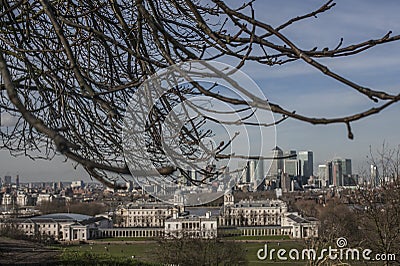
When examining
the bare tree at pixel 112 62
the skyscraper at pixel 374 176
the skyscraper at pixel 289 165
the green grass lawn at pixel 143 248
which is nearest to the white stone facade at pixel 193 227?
the green grass lawn at pixel 143 248

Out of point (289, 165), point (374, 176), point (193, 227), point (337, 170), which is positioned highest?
point (337, 170)

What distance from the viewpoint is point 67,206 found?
112 ft

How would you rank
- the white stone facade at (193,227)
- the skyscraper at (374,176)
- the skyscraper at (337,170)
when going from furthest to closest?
the skyscraper at (337,170) → the white stone facade at (193,227) → the skyscraper at (374,176)

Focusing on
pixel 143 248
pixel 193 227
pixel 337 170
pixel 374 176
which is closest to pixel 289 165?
pixel 374 176

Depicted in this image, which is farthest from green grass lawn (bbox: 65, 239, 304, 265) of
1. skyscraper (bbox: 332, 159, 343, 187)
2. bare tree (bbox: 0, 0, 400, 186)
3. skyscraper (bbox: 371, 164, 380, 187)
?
bare tree (bbox: 0, 0, 400, 186)

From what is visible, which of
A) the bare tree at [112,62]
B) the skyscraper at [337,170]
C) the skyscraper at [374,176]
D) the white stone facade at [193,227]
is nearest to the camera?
the bare tree at [112,62]

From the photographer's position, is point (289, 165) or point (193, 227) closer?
point (289, 165)

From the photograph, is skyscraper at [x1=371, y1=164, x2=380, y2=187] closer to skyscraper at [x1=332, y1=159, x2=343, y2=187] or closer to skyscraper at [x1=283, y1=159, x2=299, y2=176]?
skyscraper at [x1=283, y1=159, x2=299, y2=176]

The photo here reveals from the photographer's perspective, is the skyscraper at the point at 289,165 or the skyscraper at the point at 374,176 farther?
the skyscraper at the point at 374,176

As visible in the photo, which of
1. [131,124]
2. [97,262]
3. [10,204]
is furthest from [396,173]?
[10,204]

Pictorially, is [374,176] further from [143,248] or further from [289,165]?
[143,248]

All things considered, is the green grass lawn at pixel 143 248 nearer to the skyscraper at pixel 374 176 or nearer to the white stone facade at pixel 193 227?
the white stone facade at pixel 193 227

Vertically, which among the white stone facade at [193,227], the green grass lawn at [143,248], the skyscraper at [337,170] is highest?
the skyscraper at [337,170]

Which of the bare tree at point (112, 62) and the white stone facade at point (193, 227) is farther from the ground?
the bare tree at point (112, 62)
